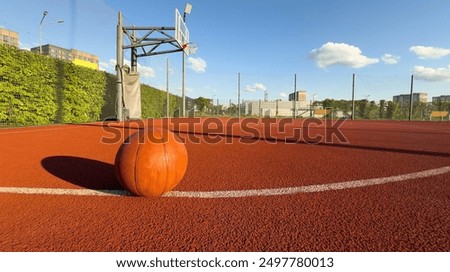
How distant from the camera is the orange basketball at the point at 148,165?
289 centimetres

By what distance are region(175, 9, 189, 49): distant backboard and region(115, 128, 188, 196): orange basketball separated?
585 inches

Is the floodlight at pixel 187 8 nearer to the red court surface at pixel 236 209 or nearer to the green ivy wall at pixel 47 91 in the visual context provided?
the green ivy wall at pixel 47 91

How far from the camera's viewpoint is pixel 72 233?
2141 millimetres

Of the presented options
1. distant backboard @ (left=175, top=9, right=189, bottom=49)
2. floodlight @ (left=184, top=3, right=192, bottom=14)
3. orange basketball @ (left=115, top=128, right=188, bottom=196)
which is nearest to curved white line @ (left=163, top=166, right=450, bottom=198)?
orange basketball @ (left=115, top=128, right=188, bottom=196)

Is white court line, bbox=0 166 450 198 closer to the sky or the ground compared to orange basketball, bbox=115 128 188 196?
closer to the ground

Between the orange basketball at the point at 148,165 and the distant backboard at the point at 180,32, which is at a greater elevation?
the distant backboard at the point at 180,32

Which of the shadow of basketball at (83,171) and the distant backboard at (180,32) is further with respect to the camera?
the distant backboard at (180,32)

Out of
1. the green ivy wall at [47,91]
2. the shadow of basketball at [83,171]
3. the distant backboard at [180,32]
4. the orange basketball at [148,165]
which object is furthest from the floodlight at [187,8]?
the orange basketball at [148,165]

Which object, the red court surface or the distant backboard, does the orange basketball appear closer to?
the red court surface

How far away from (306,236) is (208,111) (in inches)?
1746

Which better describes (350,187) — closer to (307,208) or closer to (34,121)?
(307,208)

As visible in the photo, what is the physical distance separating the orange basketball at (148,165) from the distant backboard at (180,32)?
585 inches

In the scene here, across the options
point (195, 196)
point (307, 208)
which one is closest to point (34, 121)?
point (195, 196)

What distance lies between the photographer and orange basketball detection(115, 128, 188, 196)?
2887mm
